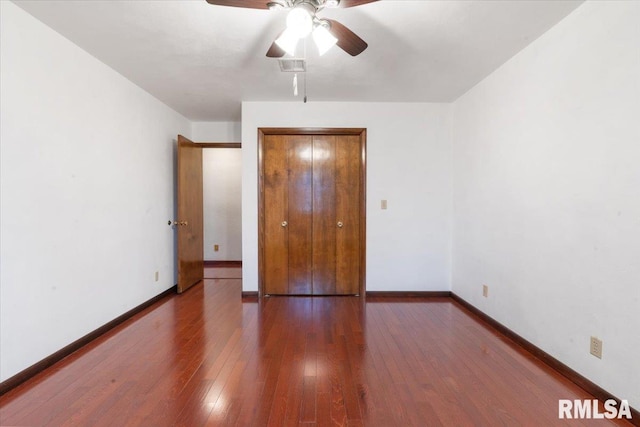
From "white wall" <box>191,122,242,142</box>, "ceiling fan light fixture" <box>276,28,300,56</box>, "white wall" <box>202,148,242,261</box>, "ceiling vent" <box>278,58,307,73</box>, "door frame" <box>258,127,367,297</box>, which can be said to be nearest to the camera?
"ceiling fan light fixture" <box>276,28,300,56</box>

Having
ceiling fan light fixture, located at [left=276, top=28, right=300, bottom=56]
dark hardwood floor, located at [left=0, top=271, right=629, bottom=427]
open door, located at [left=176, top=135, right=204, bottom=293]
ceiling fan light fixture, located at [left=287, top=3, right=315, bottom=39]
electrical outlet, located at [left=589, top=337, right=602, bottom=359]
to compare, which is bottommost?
dark hardwood floor, located at [left=0, top=271, right=629, bottom=427]

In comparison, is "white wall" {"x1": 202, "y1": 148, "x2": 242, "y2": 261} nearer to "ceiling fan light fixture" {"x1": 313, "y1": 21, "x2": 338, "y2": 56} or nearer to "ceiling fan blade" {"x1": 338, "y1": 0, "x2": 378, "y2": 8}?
"ceiling fan light fixture" {"x1": 313, "y1": 21, "x2": 338, "y2": 56}

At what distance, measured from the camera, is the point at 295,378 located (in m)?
1.97

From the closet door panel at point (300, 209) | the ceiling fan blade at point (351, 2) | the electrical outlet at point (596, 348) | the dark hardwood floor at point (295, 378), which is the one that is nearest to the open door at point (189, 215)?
the dark hardwood floor at point (295, 378)

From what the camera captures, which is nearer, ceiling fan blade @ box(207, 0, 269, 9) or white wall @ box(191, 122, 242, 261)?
ceiling fan blade @ box(207, 0, 269, 9)

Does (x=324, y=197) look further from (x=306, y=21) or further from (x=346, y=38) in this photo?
(x=306, y=21)

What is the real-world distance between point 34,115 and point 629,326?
12.6 ft

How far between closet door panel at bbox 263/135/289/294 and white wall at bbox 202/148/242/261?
7.06 ft

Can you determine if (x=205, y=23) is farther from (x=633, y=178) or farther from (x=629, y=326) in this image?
(x=629, y=326)

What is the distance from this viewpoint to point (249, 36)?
7.24 ft

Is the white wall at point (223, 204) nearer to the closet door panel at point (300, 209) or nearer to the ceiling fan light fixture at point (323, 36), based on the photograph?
the closet door panel at point (300, 209)

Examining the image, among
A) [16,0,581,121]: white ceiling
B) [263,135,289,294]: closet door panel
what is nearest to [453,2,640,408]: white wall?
[16,0,581,121]: white ceiling

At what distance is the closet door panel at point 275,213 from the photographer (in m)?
3.72

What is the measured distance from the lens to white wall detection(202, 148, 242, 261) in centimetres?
572
